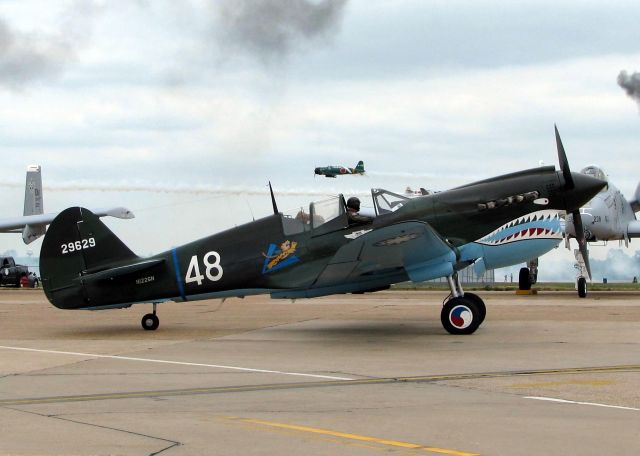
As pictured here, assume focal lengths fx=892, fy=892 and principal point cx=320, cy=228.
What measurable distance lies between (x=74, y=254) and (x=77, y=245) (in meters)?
0.17

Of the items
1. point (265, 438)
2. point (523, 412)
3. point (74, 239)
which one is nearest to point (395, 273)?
point (74, 239)

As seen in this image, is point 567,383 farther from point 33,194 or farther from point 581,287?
point 33,194

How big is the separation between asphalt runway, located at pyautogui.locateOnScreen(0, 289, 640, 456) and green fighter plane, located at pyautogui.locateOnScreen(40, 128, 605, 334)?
808 mm

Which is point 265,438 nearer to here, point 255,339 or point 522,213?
point 255,339

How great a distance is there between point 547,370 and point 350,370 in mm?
2312

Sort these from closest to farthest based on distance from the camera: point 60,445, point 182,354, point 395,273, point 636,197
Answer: point 60,445
point 182,354
point 395,273
point 636,197

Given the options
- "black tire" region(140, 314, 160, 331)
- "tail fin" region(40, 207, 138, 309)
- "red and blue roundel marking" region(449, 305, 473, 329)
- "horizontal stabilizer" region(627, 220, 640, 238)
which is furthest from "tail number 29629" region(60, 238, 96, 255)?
"horizontal stabilizer" region(627, 220, 640, 238)

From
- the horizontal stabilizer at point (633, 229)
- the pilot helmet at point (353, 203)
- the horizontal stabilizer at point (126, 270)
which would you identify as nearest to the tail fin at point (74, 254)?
the horizontal stabilizer at point (126, 270)

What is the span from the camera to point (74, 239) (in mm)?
16469

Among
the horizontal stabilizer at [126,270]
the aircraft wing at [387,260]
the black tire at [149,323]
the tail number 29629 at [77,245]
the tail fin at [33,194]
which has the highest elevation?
the tail fin at [33,194]

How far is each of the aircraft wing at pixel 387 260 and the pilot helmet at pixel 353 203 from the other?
48 centimetres

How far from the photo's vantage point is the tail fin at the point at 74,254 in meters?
16.3

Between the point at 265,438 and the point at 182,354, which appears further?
the point at 182,354

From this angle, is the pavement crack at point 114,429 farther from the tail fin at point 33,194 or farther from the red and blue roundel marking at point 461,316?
the tail fin at point 33,194
